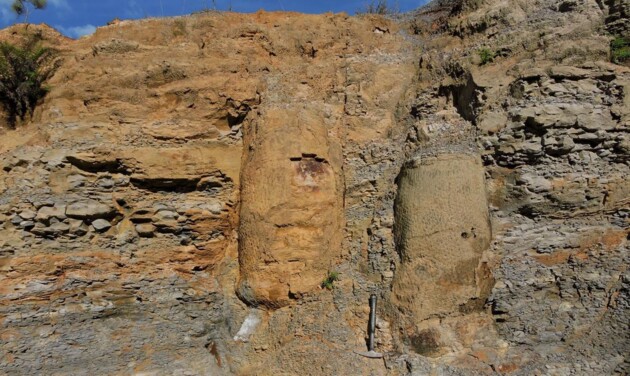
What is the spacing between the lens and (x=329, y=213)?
731 centimetres

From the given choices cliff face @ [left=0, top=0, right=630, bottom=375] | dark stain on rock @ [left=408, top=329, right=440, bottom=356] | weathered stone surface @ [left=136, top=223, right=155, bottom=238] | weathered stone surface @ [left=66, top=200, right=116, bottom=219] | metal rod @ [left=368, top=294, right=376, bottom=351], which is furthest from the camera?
weathered stone surface @ [left=136, top=223, right=155, bottom=238]

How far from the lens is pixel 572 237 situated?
634 cm

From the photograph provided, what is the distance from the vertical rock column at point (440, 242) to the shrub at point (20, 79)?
6672mm

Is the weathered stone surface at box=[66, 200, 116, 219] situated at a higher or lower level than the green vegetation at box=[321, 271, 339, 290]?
higher

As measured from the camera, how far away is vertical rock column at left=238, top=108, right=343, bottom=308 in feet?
23.0

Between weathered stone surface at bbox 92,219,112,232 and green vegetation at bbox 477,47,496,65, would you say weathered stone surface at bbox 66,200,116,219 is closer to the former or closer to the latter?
weathered stone surface at bbox 92,219,112,232

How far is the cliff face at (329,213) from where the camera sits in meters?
6.25

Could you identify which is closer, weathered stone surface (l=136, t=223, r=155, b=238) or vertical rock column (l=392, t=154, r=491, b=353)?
vertical rock column (l=392, t=154, r=491, b=353)

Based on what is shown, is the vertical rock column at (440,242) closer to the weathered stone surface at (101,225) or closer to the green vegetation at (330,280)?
the green vegetation at (330,280)

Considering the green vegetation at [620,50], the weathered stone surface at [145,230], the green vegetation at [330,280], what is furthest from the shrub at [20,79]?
the green vegetation at [620,50]

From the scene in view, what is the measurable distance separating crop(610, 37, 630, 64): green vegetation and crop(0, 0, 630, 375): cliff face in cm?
22

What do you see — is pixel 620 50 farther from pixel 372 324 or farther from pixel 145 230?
pixel 145 230

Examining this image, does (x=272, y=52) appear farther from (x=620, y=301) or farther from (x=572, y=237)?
(x=620, y=301)

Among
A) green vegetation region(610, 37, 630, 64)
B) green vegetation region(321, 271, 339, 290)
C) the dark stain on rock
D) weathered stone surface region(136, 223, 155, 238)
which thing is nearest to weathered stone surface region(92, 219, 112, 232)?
weathered stone surface region(136, 223, 155, 238)
